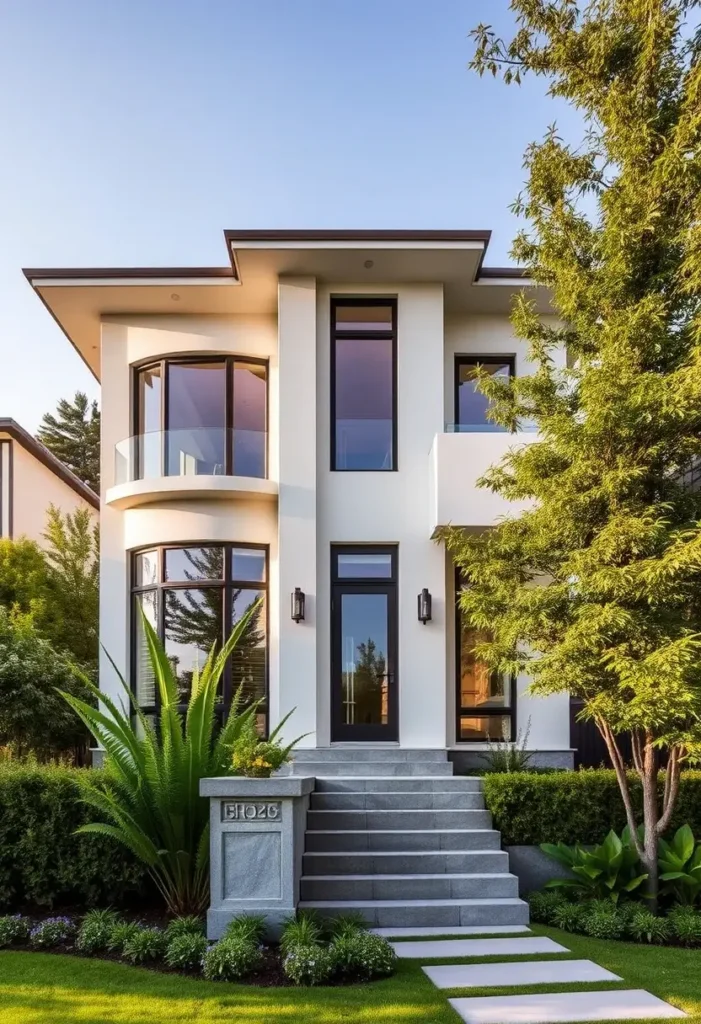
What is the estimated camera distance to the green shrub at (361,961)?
605 cm

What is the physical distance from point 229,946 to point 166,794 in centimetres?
159

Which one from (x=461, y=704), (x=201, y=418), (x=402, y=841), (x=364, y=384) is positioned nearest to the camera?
(x=402, y=841)

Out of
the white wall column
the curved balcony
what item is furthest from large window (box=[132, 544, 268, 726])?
the curved balcony

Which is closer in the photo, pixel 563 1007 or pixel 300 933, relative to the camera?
pixel 563 1007

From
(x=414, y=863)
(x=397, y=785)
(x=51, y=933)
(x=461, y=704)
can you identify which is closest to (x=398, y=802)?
(x=397, y=785)

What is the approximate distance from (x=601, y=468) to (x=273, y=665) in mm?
5492

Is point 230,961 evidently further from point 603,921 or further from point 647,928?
point 647,928

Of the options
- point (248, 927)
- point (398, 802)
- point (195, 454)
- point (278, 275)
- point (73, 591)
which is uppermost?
point (278, 275)

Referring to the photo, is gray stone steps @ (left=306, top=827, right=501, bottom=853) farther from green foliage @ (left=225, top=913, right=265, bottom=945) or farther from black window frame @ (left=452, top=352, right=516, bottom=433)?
black window frame @ (left=452, top=352, right=516, bottom=433)

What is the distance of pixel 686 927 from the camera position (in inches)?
278

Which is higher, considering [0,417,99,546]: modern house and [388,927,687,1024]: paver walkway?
[0,417,99,546]: modern house

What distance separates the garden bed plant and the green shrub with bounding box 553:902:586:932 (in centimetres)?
190

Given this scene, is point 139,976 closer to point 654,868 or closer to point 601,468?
point 654,868

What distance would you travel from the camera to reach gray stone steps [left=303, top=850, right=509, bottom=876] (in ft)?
26.8
